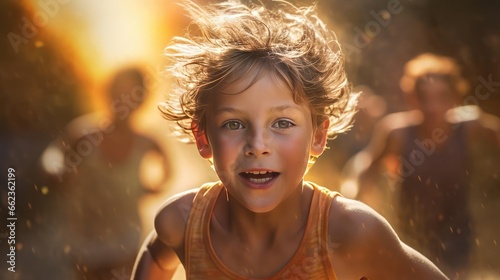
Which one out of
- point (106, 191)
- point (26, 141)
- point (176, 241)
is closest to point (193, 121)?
point (176, 241)

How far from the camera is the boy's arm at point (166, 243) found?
2.77 metres

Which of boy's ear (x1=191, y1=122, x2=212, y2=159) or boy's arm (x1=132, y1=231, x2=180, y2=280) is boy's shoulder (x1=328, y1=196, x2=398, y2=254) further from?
boy's arm (x1=132, y1=231, x2=180, y2=280)

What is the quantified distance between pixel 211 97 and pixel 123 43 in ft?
16.6

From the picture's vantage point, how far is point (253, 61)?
248 cm

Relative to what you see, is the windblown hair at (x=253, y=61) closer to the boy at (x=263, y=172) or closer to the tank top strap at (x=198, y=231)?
the boy at (x=263, y=172)

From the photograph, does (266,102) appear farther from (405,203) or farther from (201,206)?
(405,203)

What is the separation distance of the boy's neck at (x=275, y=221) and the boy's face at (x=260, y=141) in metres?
0.13

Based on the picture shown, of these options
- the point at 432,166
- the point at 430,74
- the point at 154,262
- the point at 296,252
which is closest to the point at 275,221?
the point at 296,252

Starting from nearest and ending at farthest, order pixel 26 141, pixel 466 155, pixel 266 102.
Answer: pixel 266 102 → pixel 466 155 → pixel 26 141

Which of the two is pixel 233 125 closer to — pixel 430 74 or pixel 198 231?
pixel 198 231

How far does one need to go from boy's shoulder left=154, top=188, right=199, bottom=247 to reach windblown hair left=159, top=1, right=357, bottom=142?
26 centimetres

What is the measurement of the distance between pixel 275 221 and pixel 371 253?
0.34 meters

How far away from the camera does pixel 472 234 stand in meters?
4.25

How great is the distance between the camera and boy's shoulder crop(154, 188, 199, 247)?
2.76m
